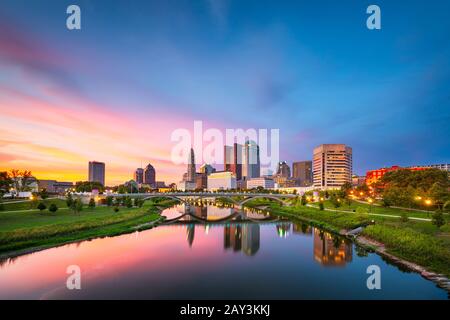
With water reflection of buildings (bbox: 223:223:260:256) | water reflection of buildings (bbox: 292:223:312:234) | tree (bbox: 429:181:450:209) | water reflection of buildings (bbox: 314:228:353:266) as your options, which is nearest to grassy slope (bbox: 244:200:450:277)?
water reflection of buildings (bbox: 314:228:353:266)

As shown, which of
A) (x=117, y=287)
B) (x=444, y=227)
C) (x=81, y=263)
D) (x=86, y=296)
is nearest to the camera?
(x=86, y=296)

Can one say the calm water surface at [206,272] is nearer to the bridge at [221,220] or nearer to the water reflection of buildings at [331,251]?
the water reflection of buildings at [331,251]

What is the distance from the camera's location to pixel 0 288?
20.6 metres

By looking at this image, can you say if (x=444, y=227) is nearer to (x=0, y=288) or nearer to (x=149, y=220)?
(x=0, y=288)

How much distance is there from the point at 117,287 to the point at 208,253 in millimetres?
15298

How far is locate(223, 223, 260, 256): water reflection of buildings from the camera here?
3816 cm

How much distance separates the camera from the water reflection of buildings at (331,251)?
29.5 metres

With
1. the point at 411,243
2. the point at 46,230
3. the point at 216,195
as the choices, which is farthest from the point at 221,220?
the point at 411,243

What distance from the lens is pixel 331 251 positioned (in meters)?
33.7

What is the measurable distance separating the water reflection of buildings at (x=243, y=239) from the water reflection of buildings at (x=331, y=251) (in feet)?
28.5

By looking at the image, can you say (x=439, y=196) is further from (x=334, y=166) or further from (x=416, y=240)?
(x=334, y=166)

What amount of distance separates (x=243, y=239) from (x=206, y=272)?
1973cm
